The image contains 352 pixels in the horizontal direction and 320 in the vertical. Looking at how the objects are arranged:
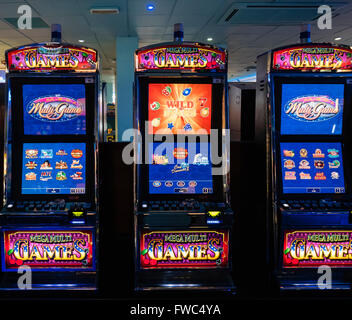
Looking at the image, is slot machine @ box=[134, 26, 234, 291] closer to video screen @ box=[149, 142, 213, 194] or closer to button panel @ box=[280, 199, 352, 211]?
video screen @ box=[149, 142, 213, 194]

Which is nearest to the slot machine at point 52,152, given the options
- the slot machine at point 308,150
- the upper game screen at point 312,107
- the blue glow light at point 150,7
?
the slot machine at point 308,150

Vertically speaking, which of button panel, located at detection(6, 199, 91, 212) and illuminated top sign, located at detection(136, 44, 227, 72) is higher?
illuminated top sign, located at detection(136, 44, 227, 72)

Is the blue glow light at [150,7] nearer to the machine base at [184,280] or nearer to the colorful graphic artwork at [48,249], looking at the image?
the colorful graphic artwork at [48,249]

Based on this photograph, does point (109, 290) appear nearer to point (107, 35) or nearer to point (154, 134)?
point (154, 134)

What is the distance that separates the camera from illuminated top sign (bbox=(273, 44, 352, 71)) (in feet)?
7.98

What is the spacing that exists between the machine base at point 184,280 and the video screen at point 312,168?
86 cm

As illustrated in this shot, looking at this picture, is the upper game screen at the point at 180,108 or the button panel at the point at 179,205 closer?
the button panel at the point at 179,205

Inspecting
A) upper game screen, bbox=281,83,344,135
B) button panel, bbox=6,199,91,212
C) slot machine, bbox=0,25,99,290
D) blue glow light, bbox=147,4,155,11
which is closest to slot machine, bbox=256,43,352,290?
upper game screen, bbox=281,83,344,135

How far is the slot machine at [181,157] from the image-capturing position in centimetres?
239

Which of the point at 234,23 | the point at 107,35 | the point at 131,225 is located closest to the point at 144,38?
the point at 107,35

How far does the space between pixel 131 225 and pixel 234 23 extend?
17.0 feet

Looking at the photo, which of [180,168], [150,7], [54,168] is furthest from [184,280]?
[150,7]

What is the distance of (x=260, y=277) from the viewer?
8.99ft

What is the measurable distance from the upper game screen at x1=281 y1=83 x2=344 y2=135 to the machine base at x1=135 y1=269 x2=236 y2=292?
128 cm
